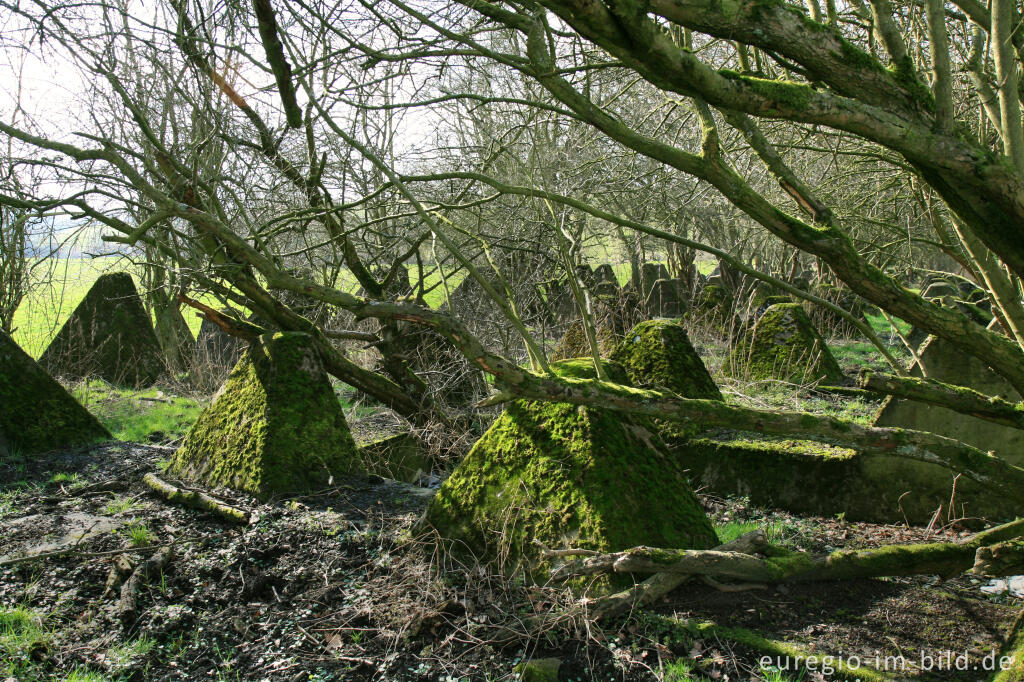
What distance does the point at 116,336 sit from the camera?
11.7 m

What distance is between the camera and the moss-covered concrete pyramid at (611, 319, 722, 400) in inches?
243

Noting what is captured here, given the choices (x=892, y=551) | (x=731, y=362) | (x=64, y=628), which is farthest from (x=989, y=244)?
(x=731, y=362)

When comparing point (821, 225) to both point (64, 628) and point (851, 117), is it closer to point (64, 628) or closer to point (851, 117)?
point (851, 117)

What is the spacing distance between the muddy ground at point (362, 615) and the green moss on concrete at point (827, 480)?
0.77 meters

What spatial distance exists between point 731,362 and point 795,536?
4363mm

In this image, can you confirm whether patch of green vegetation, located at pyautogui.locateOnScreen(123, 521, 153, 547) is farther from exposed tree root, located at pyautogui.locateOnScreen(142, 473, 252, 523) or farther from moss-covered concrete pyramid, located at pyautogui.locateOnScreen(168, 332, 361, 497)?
moss-covered concrete pyramid, located at pyautogui.locateOnScreen(168, 332, 361, 497)

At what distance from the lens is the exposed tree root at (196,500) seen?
4.35m

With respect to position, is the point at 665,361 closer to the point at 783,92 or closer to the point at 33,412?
the point at 783,92

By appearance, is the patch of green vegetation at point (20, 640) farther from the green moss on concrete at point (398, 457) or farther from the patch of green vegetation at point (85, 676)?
the green moss on concrete at point (398, 457)

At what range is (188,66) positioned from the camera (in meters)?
4.72

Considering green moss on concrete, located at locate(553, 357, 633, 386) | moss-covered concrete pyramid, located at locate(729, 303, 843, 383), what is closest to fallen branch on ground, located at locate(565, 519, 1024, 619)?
green moss on concrete, located at locate(553, 357, 633, 386)

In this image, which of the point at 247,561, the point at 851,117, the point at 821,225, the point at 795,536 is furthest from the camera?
the point at 795,536

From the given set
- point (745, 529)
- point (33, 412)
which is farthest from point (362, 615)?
point (33, 412)

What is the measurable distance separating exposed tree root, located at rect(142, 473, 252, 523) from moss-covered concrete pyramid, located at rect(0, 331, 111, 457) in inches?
77.6
